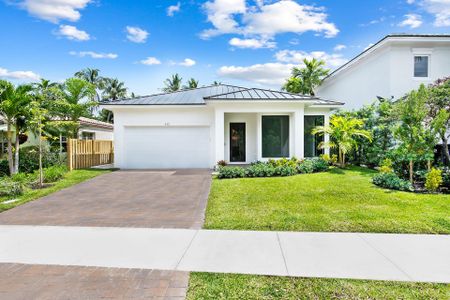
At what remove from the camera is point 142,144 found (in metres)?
15.6

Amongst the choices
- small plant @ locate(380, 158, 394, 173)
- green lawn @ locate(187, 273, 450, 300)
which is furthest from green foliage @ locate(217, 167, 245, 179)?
green lawn @ locate(187, 273, 450, 300)

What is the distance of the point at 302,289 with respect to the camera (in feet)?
10.9

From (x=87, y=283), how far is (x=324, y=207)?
18.7 ft

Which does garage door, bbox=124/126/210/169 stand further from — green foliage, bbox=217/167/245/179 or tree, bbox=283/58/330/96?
tree, bbox=283/58/330/96

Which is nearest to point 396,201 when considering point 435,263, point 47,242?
point 435,263

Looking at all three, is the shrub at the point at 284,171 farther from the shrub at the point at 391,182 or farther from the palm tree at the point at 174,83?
the palm tree at the point at 174,83

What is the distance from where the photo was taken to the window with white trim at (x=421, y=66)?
16.8m

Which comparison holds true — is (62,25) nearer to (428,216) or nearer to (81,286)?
(81,286)

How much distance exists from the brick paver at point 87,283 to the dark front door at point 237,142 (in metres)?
12.4

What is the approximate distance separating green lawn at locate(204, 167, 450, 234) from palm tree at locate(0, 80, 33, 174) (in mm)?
9728

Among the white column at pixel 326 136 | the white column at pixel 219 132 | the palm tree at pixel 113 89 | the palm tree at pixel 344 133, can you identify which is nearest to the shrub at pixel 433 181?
the palm tree at pixel 344 133

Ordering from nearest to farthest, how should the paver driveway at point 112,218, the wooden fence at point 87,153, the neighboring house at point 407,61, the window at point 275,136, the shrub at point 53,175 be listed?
1. the paver driveway at point 112,218
2. the shrub at point 53,175
3. the wooden fence at point 87,153
4. the window at point 275,136
5. the neighboring house at point 407,61

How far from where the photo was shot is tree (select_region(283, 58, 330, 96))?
88.6 ft

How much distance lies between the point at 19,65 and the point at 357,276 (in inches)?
1000
